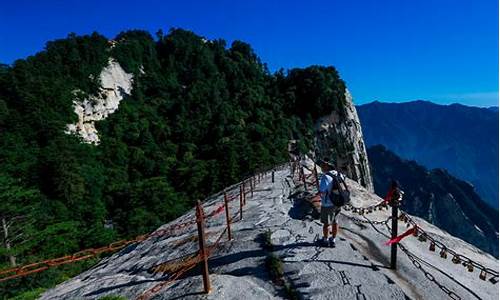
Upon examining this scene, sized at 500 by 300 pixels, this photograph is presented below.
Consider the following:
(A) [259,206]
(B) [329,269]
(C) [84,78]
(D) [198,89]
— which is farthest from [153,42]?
(B) [329,269]

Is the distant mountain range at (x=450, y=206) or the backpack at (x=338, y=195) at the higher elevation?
the backpack at (x=338, y=195)

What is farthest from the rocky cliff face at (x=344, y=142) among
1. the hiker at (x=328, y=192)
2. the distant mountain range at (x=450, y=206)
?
the hiker at (x=328, y=192)

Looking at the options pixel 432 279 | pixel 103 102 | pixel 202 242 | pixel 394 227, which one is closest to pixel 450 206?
pixel 103 102

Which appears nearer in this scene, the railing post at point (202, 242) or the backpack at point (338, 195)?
the railing post at point (202, 242)

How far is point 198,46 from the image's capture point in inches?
4139

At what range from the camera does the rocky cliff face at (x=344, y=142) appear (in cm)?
7944

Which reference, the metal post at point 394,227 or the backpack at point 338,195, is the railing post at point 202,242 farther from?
the metal post at point 394,227

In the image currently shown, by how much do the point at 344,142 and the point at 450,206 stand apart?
207 feet

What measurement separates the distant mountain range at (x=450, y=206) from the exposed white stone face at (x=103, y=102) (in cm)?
8607

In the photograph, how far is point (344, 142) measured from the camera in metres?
82.4

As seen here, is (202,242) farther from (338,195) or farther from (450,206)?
(450,206)

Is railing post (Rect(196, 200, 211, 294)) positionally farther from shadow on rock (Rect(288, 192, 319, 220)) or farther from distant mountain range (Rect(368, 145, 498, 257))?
distant mountain range (Rect(368, 145, 498, 257))

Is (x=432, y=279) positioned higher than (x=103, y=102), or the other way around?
(x=103, y=102)

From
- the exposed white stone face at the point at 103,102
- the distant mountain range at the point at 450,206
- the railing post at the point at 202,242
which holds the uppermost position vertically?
the exposed white stone face at the point at 103,102
